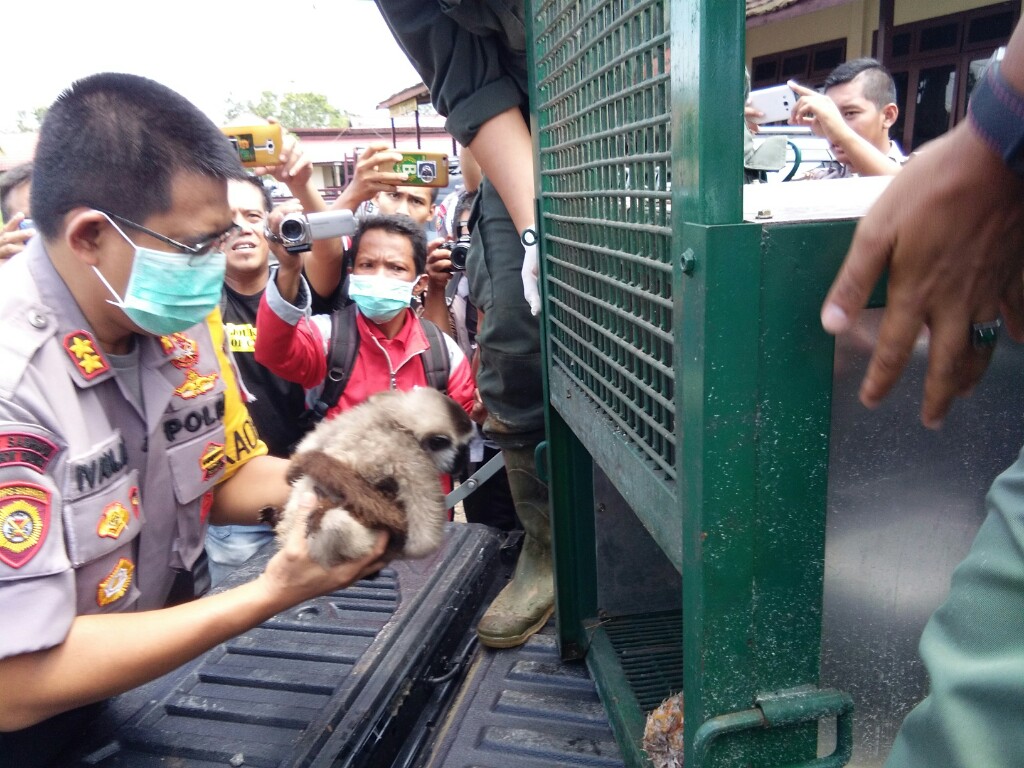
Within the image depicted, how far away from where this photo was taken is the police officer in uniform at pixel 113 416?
129cm

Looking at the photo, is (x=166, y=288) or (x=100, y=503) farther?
(x=166, y=288)

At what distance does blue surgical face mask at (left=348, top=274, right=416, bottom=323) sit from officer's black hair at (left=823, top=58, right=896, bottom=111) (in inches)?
106

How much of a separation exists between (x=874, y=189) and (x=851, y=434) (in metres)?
0.36

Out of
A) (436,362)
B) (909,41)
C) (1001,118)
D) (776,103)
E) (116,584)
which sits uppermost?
(909,41)

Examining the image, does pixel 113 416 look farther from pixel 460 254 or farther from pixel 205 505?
pixel 460 254

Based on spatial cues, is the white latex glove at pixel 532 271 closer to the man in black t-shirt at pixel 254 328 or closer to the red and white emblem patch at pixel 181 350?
the red and white emblem patch at pixel 181 350

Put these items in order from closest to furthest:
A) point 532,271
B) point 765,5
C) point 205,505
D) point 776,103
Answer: point 532,271 → point 205,505 → point 776,103 → point 765,5

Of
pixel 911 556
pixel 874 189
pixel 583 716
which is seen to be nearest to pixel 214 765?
pixel 583 716

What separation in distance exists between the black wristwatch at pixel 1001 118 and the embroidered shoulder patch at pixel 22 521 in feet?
4.79

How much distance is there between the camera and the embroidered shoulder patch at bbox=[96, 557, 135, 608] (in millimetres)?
1565

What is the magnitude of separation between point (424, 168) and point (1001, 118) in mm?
3117

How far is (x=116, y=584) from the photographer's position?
1.60 meters

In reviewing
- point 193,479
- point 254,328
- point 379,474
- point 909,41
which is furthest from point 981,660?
point 909,41

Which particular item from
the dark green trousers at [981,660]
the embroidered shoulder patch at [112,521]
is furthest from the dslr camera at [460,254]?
the dark green trousers at [981,660]
